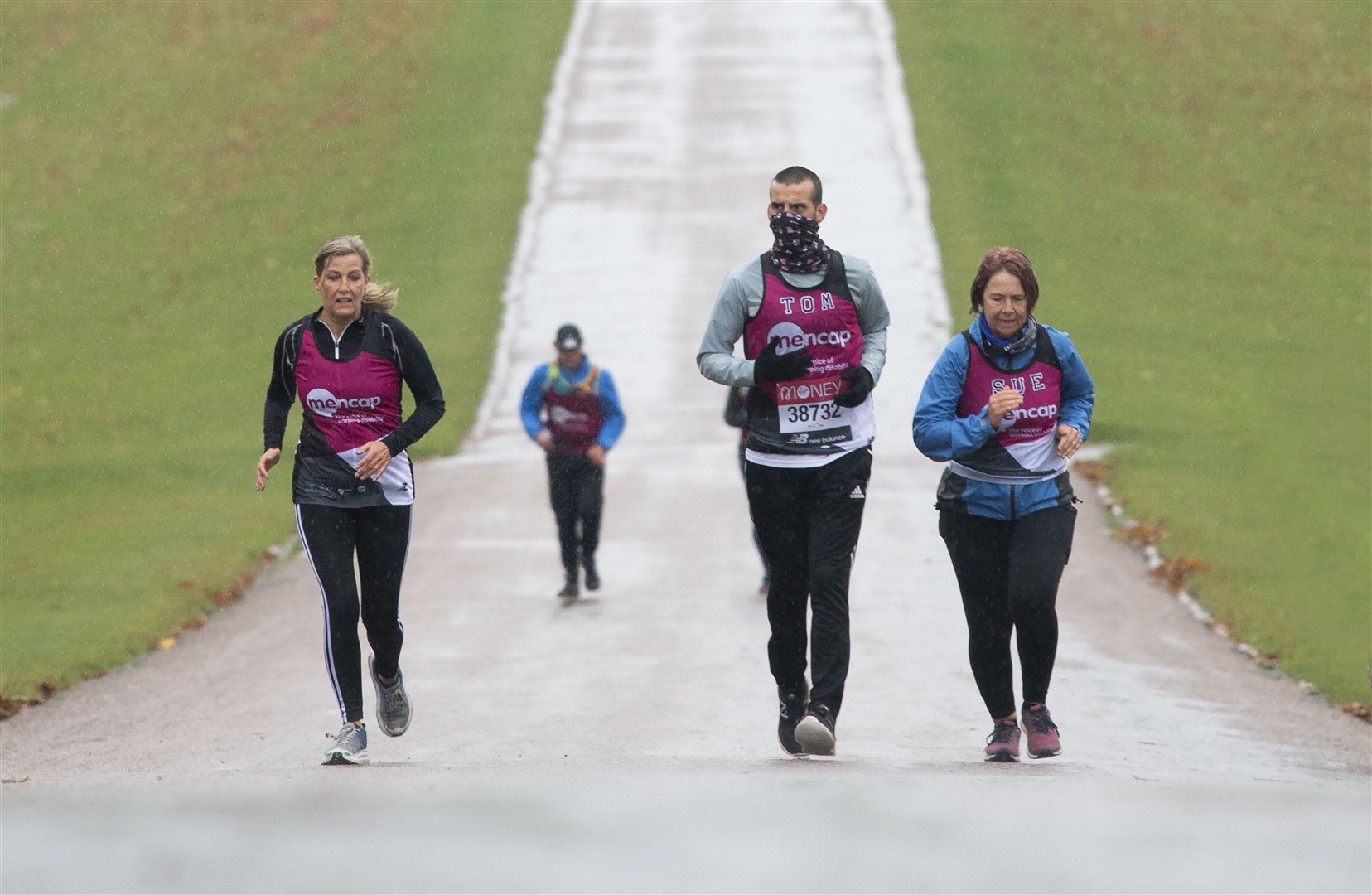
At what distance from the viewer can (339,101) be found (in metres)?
33.1

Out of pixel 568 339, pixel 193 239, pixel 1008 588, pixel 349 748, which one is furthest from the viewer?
pixel 193 239

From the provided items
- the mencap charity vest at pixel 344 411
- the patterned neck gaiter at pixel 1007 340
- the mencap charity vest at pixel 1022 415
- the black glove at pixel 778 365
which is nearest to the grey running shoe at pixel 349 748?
the mencap charity vest at pixel 344 411

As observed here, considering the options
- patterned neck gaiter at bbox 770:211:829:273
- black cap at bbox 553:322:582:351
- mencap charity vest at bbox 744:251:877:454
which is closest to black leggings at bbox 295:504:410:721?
mencap charity vest at bbox 744:251:877:454

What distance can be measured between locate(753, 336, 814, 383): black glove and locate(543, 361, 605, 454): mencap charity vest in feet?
22.1

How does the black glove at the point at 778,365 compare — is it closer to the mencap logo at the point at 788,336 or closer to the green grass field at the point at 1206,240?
the mencap logo at the point at 788,336

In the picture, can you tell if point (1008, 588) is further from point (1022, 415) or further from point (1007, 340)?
point (1007, 340)

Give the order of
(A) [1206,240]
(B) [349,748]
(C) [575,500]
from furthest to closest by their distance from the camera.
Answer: (A) [1206,240] → (C) [575,500] → (B) [349,748]

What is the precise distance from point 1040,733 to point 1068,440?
1.24 metres

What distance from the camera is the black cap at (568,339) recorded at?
13.4m

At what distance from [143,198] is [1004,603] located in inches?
987

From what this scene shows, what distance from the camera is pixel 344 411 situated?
7.37 meters

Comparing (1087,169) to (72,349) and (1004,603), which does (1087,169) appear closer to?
(72,349)

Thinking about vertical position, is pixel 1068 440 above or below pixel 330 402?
below

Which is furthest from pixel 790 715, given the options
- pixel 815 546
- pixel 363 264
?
pixel 363 264
